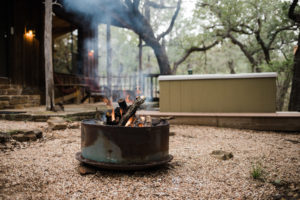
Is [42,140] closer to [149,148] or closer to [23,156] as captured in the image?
[23,156]

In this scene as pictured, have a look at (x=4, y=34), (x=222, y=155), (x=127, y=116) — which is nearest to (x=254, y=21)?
(x=222, y=155)

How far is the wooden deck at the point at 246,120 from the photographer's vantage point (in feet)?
17.2

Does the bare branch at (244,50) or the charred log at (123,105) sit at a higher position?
the bare branch at (244,50)

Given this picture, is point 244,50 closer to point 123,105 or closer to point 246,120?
point 246,120

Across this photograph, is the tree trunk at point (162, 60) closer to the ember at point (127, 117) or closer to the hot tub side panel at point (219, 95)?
the hot tub side panel at point (219, 95)

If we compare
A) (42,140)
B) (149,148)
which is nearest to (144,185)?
(149,148)

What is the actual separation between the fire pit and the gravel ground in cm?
14

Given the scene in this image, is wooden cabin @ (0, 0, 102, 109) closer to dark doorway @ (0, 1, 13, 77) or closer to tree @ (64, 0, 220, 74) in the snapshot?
dark doorway @ (0, 1, 13, 77)

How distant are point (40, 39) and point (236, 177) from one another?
25.0 feet

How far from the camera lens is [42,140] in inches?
148

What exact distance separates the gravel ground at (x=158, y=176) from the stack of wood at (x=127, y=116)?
56cm

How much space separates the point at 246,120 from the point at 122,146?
13.0 feet

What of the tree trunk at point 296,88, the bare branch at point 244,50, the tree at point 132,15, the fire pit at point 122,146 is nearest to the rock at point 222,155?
the fire pit at point 122,146

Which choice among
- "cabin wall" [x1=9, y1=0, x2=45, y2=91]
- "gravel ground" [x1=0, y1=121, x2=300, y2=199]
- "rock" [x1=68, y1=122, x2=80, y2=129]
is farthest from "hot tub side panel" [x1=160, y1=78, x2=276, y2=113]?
"cabin wall" [x1=9, y1=0, x2=45, y2=91]
